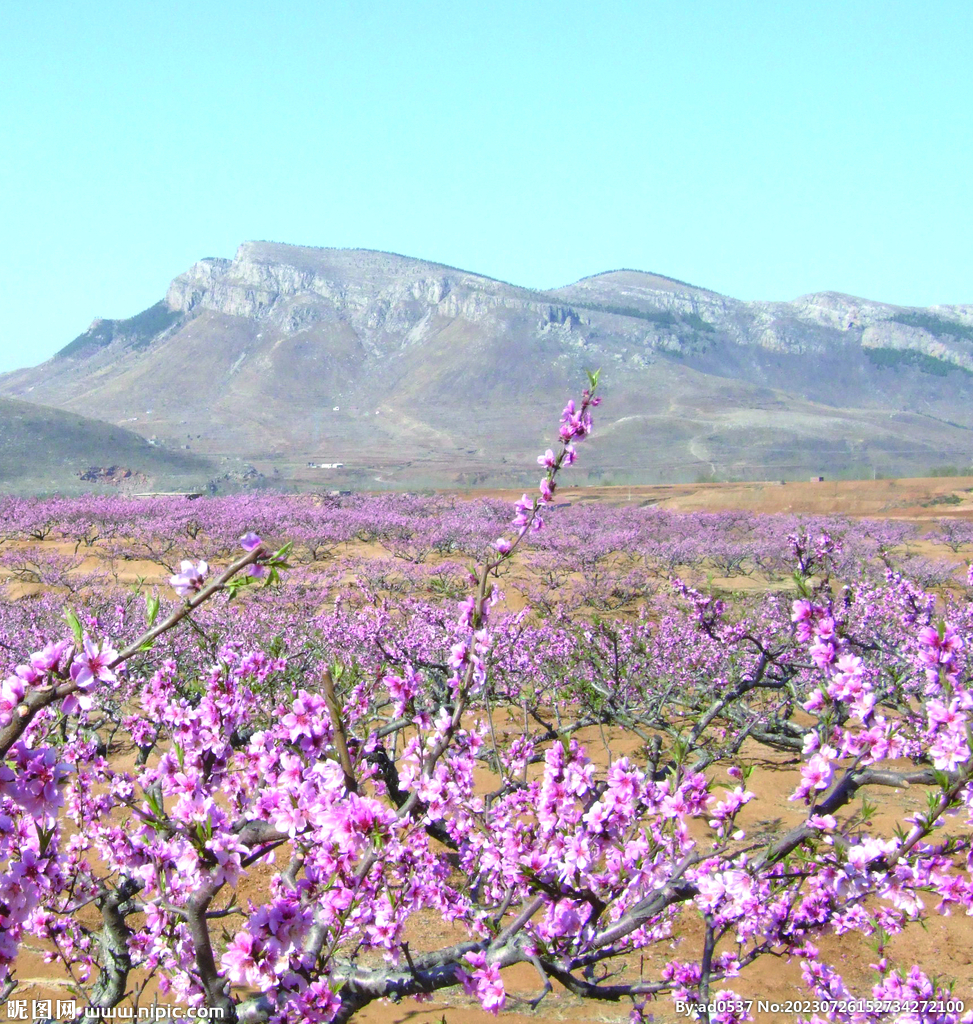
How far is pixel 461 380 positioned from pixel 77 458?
261 feet

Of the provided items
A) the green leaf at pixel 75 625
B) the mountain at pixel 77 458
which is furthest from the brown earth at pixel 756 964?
the mountain at pixel 77 458

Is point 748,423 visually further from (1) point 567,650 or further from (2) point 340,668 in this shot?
(2) point 340,668

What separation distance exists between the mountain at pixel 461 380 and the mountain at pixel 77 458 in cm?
1264

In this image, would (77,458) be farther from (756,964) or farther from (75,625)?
(75,625)

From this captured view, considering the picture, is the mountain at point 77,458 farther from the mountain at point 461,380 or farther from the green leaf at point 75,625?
the green leaf at point 75,625

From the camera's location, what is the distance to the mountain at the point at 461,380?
350 ft

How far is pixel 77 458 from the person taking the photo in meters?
71.7

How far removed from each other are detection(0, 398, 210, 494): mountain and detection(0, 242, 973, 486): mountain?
12644 millimetres

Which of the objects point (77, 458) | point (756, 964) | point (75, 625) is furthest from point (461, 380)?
point (75, 625)

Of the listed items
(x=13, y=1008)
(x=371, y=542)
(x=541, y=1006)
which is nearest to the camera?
(x=13, y=1008)

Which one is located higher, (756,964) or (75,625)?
(75,625)

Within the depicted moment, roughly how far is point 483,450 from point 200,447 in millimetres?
33383

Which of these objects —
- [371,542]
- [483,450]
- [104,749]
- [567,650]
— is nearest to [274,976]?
[104,749]

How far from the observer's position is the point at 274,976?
89.9 inches
